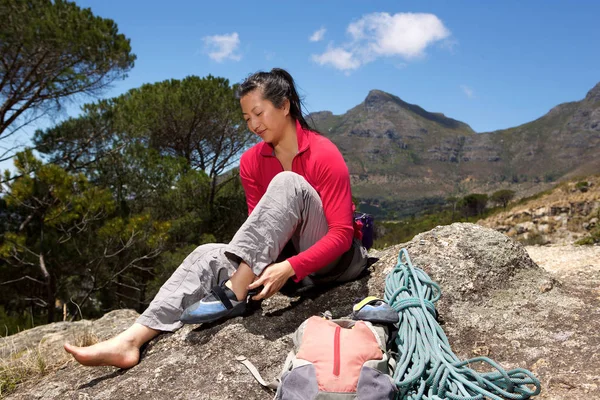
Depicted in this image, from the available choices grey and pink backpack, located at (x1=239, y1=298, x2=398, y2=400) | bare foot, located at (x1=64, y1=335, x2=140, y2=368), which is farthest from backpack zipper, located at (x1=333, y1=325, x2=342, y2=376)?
bare foot, located at (x1=64, y1=335, x2=140, y2=368)

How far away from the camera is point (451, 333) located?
2098 millimetres

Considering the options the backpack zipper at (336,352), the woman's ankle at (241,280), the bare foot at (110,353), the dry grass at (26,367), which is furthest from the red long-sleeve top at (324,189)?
the dry grass at (26,367)

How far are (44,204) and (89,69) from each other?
2.96 meters

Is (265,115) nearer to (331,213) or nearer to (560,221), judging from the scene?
(331,213)

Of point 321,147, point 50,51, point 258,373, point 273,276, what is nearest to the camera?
point 258,373

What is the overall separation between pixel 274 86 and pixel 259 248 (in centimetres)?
82

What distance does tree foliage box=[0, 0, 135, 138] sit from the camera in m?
7.68

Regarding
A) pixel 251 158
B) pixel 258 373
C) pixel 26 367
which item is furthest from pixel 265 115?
pixel 26 367

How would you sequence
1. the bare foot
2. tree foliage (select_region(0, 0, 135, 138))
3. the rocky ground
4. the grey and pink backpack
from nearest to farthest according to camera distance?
1. the grey and pink backpack
2. the rocky ground
3. the bare foot
4. tree foliage (select_region(0, 0, 135, 138))

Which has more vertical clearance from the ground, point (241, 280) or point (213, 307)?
point (241, 280)

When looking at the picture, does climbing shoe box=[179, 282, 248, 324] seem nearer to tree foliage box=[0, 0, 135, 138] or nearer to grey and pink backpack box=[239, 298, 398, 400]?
grey and pink backpack box=[239, 298, 398, 400]

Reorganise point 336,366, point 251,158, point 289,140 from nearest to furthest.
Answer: point 336,366 < point 289,140 < point 251,158

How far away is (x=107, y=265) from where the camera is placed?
31.8 ft

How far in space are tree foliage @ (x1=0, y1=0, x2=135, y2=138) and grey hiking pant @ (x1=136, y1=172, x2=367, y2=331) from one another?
296 inches
